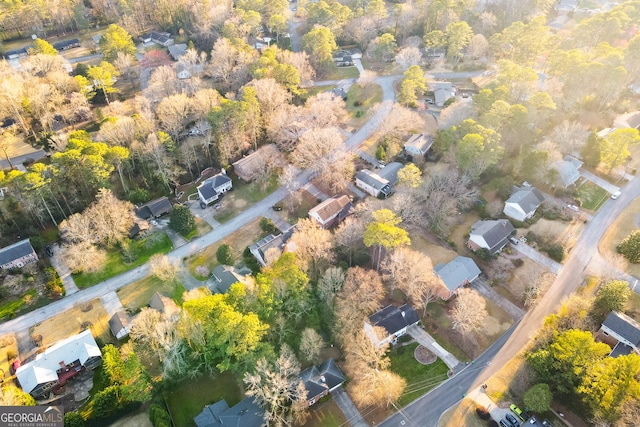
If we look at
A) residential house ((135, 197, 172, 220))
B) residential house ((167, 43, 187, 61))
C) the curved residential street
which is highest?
residential house ((167, 43, 187, 61))

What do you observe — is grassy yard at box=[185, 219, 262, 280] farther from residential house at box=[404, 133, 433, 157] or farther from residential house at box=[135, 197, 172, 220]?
residential house at box=[404, 133, 433, 157]

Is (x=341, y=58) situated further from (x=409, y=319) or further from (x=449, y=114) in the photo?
(x=409, y=319)

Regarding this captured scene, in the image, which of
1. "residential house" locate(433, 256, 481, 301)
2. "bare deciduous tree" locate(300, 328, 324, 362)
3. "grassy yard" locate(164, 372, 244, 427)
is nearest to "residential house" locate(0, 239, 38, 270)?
"grassy yard" locate(164, 372, 244, 427)

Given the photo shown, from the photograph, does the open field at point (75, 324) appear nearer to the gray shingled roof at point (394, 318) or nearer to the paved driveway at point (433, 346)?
the gray shingled roof at point (394, 318)

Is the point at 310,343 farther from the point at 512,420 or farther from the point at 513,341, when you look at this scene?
the point at 513,341

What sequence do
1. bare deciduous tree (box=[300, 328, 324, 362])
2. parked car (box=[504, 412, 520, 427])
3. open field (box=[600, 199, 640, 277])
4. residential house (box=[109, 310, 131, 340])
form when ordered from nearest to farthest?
parked car (box=[504, 412, 520, 427]) → bare deciduous tree (box=[300, 328, 324, 362]) → residential house (box=[109, 310, 131, 340]) → open field (box=[600, 199, 640, 277])

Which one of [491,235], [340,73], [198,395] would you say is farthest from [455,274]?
[340,73]
